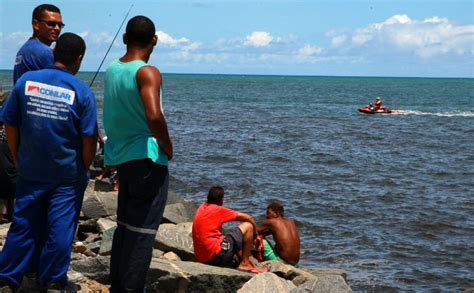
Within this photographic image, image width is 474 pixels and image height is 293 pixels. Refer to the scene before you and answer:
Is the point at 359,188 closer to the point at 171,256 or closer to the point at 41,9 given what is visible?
the point at 171,256

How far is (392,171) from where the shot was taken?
69.6 feet

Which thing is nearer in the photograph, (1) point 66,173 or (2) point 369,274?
(1) point 66,173

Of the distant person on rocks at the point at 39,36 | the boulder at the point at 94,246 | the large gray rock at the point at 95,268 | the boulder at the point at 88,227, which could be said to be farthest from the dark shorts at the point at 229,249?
the distant person on rocks at the point at 39,36

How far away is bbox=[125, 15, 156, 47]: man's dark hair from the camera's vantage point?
497cm

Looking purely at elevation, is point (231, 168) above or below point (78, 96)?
below

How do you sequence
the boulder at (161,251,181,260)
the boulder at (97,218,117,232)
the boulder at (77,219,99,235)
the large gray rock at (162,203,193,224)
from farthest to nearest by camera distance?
the large gray rock at (162,203,193,224)
the boulder at (77,219,99,235)
the boulder at (97,218,117,232)
the boulder at (161,251,181,260)

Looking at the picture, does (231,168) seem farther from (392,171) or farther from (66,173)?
(66,173)

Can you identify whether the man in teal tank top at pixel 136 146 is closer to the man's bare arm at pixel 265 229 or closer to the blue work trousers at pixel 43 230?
the blue work trousers at pixel 43 230

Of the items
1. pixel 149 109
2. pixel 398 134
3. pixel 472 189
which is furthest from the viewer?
pixel 398 134

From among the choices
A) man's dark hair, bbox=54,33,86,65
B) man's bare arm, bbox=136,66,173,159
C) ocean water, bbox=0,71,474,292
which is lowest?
ocean water, bbox=0,71,474,292

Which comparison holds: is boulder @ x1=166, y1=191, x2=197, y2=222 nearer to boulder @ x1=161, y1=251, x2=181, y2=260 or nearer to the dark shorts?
the dark shorts

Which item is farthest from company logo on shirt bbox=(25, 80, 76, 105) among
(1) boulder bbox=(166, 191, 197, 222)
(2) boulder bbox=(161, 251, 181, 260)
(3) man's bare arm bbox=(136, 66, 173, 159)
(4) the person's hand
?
(1) boulder bbox=(166, 191, 197, 222)

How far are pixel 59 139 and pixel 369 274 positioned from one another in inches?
253

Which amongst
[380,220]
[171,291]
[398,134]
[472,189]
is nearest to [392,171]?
[472,189]
